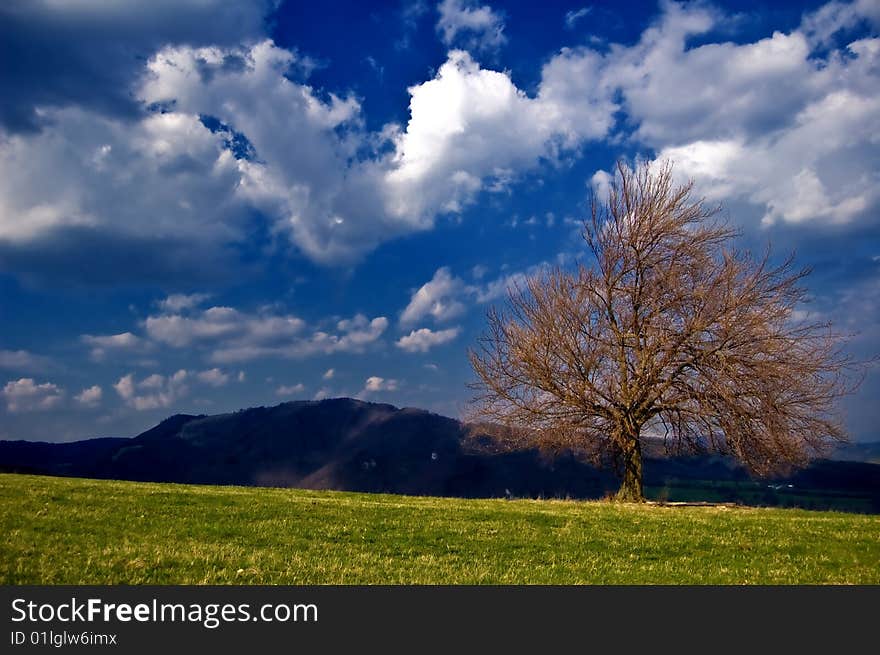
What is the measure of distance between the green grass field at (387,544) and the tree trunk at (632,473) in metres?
6.86

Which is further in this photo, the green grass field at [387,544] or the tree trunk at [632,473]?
the tree trunk at [632,473]

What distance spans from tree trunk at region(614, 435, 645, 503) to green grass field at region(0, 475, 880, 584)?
6.86m

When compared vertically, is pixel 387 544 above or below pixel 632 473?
below

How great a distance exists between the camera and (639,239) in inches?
1107

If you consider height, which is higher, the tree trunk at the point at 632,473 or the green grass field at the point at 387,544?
the tree trunk at the point at 632,473

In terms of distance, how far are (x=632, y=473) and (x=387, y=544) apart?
1736 centimetres

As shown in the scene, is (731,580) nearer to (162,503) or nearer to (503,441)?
(162,503)

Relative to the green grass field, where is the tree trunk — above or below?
above

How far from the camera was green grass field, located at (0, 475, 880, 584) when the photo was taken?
10820 mm

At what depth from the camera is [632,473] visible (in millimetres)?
28297

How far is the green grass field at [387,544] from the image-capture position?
35.5 ft

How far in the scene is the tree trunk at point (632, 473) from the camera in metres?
28.0

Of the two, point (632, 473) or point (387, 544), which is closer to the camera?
point (387, 544)
